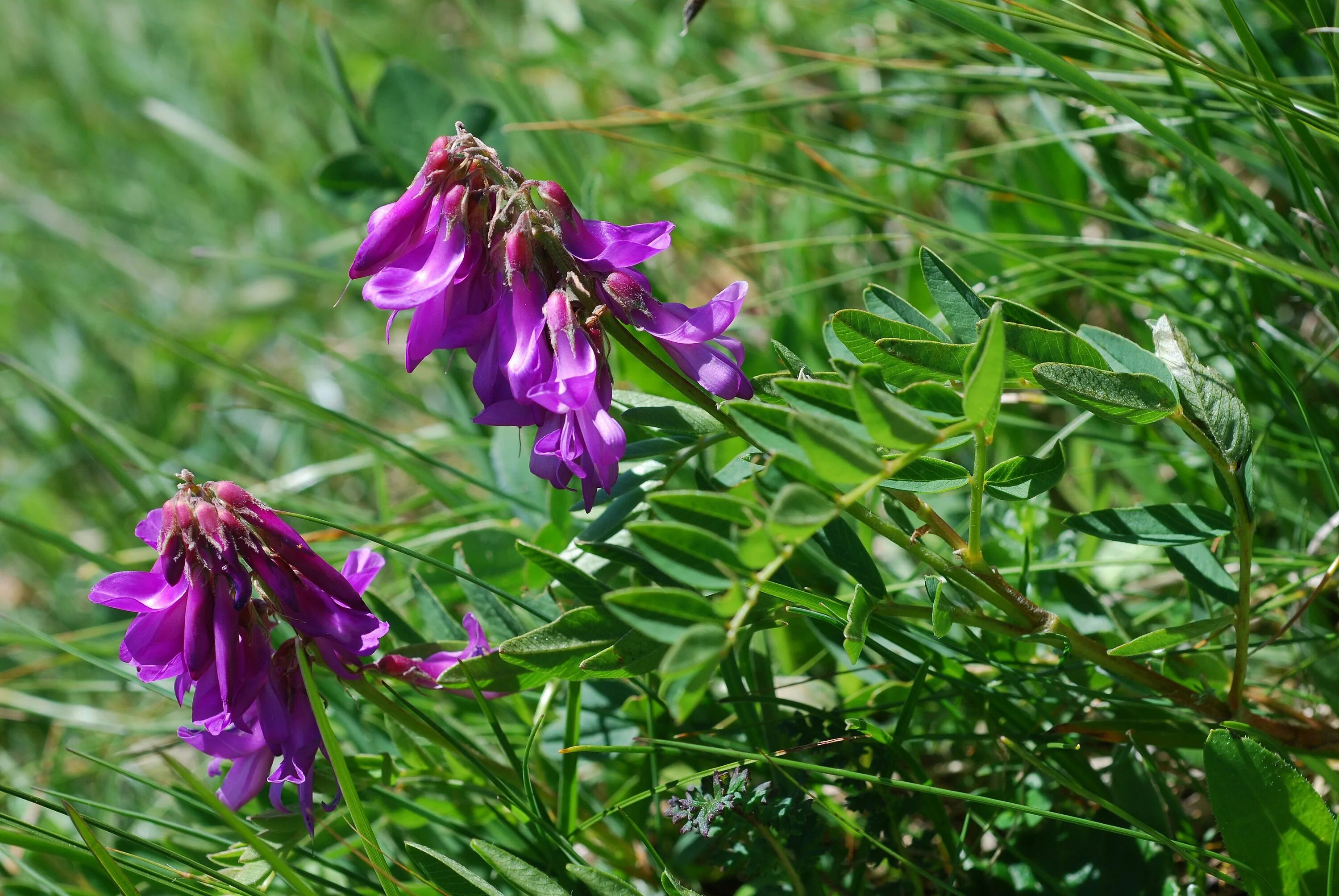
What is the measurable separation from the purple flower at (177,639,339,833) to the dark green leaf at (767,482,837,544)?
26.5 inches

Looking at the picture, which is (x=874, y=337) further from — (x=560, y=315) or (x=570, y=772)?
(x=570, y=772)

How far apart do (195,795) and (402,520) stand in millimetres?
1045

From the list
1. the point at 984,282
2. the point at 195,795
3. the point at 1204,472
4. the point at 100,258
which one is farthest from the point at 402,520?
the point at 100,258

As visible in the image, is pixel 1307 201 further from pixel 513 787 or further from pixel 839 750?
pixel 513 787

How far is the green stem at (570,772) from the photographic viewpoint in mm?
1424

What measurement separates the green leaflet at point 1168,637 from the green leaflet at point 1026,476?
186mm

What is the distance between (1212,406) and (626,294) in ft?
2.12

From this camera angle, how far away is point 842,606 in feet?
3.92

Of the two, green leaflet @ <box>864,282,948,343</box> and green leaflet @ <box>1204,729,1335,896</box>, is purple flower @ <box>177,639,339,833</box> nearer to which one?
green leaflet @ <box>864,282,948,343</box>

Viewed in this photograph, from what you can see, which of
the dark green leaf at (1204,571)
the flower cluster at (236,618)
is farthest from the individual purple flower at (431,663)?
the dark green leaf at (1204,571)

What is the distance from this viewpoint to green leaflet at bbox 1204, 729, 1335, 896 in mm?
1142

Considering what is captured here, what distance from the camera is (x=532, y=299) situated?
1.19 metres

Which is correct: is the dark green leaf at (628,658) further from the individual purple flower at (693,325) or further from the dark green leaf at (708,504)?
the individual purple flower at (693,325)

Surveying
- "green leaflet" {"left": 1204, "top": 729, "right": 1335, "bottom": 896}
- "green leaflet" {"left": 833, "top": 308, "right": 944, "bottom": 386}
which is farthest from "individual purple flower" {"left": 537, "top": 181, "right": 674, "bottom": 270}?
"green leaflet" {"left": 1204, "top": 729, "right": 1335, "bottom": 896}
